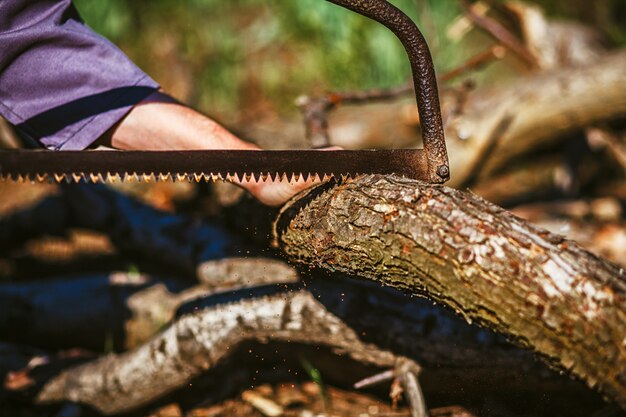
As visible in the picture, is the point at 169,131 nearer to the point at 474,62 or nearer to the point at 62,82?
the point at 62,82

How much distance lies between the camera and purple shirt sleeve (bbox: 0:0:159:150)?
224 cm

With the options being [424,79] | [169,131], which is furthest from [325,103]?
[424,79]

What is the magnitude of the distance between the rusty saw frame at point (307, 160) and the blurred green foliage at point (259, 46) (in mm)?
4320

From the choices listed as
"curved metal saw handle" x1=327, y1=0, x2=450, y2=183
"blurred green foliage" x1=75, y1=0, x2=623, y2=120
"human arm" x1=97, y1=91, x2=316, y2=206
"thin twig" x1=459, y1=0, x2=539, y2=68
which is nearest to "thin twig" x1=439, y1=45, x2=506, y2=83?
"thin twig" x1=459, y1=0, x2=539, y2=68

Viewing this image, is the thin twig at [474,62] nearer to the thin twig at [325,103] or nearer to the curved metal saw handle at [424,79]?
the thin twig at [325,103]

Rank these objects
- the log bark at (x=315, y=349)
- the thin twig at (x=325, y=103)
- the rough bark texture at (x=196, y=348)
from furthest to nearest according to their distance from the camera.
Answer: the thin twig at (x=325, y=103) → the rough bark texture at (x=196, y=348) → the log bark at (x=315, y=349)

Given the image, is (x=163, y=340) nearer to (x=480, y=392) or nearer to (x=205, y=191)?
(x=480, y=392)

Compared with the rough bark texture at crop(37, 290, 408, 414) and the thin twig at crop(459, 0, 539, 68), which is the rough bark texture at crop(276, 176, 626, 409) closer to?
the rough bark texture at crop(37, 290, 408, 414)

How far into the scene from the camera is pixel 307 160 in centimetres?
201

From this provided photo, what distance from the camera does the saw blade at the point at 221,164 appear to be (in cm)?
188

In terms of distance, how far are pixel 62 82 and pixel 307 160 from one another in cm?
99

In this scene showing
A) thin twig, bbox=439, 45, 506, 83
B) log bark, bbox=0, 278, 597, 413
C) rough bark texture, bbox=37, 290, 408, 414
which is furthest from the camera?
thin twig, bbox=439, 45, 506, 83

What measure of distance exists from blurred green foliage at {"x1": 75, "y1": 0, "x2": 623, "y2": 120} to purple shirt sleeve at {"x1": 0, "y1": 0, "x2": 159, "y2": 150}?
14.1ft

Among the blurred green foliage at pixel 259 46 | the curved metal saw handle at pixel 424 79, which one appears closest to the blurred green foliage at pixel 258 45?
the blurred green foliage at pixel 259 46
